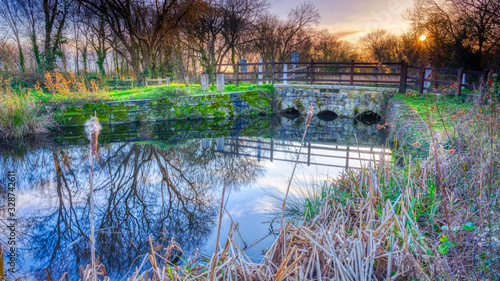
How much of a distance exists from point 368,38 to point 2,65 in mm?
27500

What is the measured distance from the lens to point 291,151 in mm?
7305

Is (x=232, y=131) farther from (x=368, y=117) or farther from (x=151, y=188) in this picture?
(x=368, y=117)

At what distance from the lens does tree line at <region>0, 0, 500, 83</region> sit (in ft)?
49.1

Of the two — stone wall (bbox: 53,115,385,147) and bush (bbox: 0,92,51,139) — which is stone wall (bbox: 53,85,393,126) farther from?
bush (bbox: 0,92,51,139)

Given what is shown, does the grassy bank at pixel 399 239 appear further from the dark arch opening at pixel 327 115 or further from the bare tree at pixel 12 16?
the bare tree at pixel 12 16

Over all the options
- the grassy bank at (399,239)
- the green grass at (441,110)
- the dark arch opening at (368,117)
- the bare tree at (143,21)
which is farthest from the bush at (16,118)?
the dark arch opening at (368,117)

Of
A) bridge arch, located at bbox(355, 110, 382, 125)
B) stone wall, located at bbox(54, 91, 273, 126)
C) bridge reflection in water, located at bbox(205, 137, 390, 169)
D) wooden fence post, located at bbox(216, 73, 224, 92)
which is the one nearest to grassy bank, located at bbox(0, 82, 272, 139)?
stone wall, located at bbox(54, 91, 273, 126)

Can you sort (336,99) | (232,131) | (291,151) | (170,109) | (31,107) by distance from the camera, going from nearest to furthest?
(291,151) → (31,107) → (232,131) → (170,109) → (336,99)

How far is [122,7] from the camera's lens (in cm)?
1788

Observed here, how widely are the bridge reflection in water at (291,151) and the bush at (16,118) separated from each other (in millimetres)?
4950

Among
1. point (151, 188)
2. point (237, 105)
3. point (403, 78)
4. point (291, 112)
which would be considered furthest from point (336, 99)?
point (151, 188)

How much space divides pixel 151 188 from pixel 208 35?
1808 centimetres

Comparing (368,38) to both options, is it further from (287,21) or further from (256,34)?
(256,34)

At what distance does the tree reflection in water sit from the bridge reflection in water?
1.91ft
